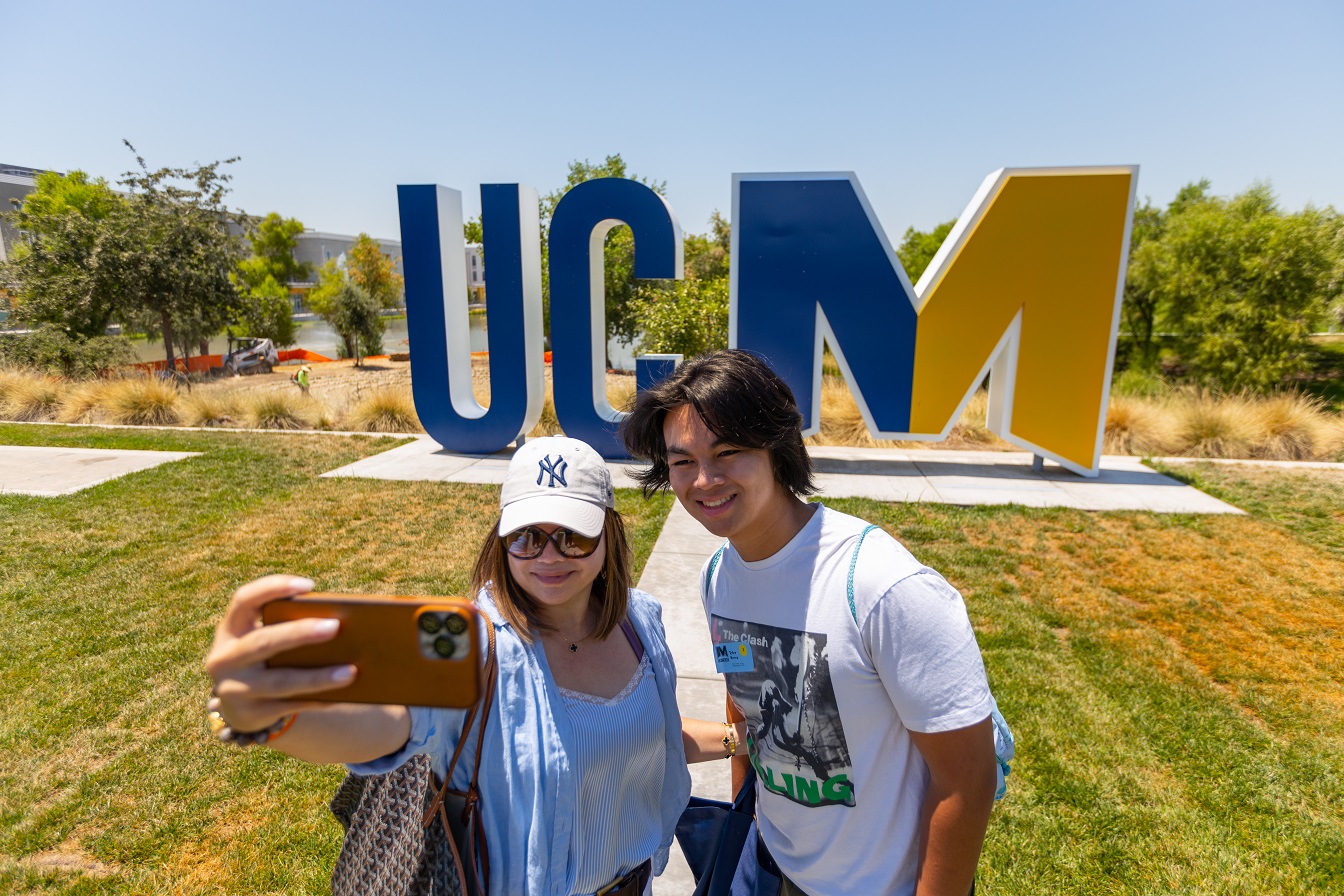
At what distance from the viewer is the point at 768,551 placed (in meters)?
1.57

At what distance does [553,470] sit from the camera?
1.57m

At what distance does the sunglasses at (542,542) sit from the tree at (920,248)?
3558cm

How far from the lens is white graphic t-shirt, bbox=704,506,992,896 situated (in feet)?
4.29

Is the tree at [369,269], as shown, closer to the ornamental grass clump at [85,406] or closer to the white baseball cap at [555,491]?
the ornamental grass clump at [85,406]

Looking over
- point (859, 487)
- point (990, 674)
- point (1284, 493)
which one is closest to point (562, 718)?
point (990, 674)

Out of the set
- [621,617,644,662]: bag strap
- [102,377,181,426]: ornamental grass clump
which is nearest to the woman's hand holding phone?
[621,617,644,662]: bag strap

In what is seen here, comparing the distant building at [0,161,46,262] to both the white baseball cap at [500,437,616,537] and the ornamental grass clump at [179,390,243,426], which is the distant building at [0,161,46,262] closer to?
the ornamental grass clump at [179,390,243,426]

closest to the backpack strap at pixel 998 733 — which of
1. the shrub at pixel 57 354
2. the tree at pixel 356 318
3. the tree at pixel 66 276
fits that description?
the shrub at pixel 57 354

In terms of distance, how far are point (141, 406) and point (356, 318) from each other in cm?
2458

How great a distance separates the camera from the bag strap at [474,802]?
1311mm

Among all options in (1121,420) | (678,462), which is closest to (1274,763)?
(678,462)

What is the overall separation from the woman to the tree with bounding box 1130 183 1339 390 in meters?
18.6

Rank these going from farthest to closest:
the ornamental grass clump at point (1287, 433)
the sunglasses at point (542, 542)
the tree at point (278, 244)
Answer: the tree at point (278, 244), the ornamental grass clump at point (1287, 433), the sunglasses at point (542, 542)

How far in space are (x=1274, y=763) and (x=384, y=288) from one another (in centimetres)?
5133
